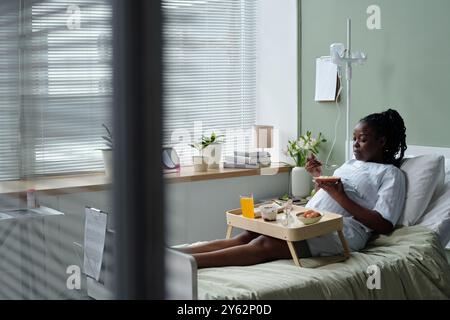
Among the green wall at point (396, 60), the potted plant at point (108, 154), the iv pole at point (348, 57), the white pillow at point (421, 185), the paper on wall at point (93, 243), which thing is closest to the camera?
the potted plant at point (108, 154)

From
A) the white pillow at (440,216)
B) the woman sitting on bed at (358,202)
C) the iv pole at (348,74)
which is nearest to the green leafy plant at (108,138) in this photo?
the woman sitting on bed at (358,202)

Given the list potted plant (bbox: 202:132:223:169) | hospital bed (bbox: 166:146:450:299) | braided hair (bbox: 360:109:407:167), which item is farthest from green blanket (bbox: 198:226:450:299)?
potted plant (bbox: 202:132:223:169)

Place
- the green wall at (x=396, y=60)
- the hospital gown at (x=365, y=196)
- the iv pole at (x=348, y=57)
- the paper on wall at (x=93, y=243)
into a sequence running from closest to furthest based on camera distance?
the paper on wall at (x=93, y=243) < the hospital gown at (x=365, y=196) < the green wall at (x=396, y=60) < the iv pole at (x=348, y=57)

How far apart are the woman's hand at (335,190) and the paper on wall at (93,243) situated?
5.58 ft

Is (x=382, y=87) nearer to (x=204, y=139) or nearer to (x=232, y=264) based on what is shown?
(x=204, y=139)

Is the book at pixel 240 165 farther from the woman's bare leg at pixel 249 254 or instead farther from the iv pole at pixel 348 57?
the woman's bare leg at pixel 249 254

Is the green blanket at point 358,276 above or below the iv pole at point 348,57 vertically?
below

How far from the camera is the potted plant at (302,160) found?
306 cm

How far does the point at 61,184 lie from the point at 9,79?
0.15 meters

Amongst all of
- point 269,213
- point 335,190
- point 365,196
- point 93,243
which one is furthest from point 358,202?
point 93,243

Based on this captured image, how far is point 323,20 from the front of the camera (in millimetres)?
3021

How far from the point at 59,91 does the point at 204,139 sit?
2652 mm

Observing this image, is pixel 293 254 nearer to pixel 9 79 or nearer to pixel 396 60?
pixel 396 60

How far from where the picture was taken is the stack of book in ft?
10.2
